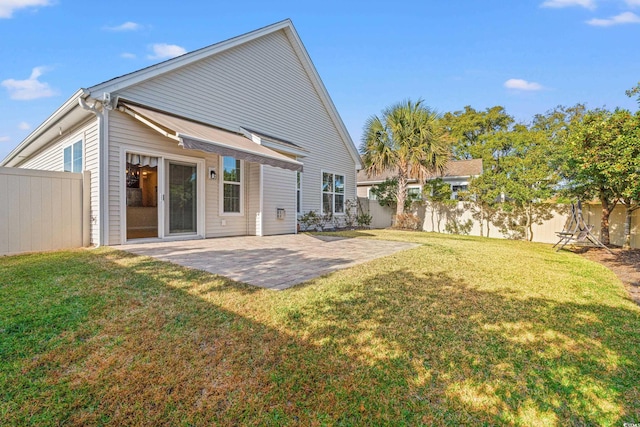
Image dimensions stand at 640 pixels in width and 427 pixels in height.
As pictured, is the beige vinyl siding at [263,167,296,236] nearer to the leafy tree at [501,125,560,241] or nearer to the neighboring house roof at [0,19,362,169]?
the neighboring house roof at [0,19,362,169]

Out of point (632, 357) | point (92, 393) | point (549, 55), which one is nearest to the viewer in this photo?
→ point (92, 393)

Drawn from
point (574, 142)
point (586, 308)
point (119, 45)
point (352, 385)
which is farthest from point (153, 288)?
point (119, 45)

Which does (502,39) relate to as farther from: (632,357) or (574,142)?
(632,357)

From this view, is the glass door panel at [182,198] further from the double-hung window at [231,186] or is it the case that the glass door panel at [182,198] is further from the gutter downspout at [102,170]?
the gutter downspout at [102,170]

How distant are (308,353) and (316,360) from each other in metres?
0.14

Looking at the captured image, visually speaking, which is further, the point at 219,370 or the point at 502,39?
the point at 502,39

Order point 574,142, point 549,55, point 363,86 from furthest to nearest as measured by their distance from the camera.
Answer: point 363,86
point 549,55
point 574,142

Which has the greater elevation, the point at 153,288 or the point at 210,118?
the point at 210,118

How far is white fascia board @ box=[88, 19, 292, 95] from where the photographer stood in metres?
7.61

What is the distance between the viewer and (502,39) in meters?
14.7

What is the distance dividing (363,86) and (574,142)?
532 inches

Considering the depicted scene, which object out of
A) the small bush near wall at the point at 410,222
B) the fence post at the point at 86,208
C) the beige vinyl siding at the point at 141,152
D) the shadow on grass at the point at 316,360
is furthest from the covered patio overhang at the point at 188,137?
the small bush near wall at the point at 410,222

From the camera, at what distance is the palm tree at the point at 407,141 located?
51.2ft

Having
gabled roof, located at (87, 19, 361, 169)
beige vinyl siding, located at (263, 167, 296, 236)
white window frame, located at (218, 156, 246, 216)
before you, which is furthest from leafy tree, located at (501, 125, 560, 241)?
white window frame, located at (218, 156, 246, 216)
